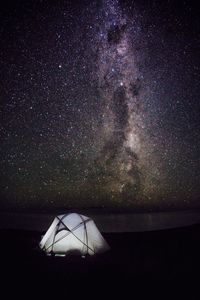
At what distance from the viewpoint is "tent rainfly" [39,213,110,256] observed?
9.85m

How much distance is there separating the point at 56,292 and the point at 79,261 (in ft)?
8.87

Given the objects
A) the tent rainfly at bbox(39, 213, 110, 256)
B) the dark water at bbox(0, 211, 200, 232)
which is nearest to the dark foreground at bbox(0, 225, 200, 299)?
the tent rainfly at bbox(39, 213, 110, 256)

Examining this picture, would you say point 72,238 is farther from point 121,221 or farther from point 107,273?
point 121,221

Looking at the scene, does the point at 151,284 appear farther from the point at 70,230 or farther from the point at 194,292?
the point at 70,230

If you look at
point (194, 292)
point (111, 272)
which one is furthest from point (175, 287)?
point (111, 272)

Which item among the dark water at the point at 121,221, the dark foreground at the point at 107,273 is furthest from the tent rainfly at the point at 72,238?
the dark water at the point at 121,221

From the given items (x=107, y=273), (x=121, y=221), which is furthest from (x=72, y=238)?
(x=121, y=221)

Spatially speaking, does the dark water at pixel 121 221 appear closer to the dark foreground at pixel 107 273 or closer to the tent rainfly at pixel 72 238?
the dark foreground at pixel 107 273

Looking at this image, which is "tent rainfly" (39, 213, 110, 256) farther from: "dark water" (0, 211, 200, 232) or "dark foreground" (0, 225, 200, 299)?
"dark water" (0, 211, 200, 232)

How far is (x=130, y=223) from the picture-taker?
20531 millimetres

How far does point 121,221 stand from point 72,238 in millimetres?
11176

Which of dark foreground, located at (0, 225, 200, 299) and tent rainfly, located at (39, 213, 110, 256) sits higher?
tent rainfly, located at (39, 213, 110, 256)

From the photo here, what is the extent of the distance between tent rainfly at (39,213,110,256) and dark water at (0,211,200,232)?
Result: 780 cm

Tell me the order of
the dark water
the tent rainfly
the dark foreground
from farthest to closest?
1. the dark water
2. the tent rainfly
3. the dark foreground
